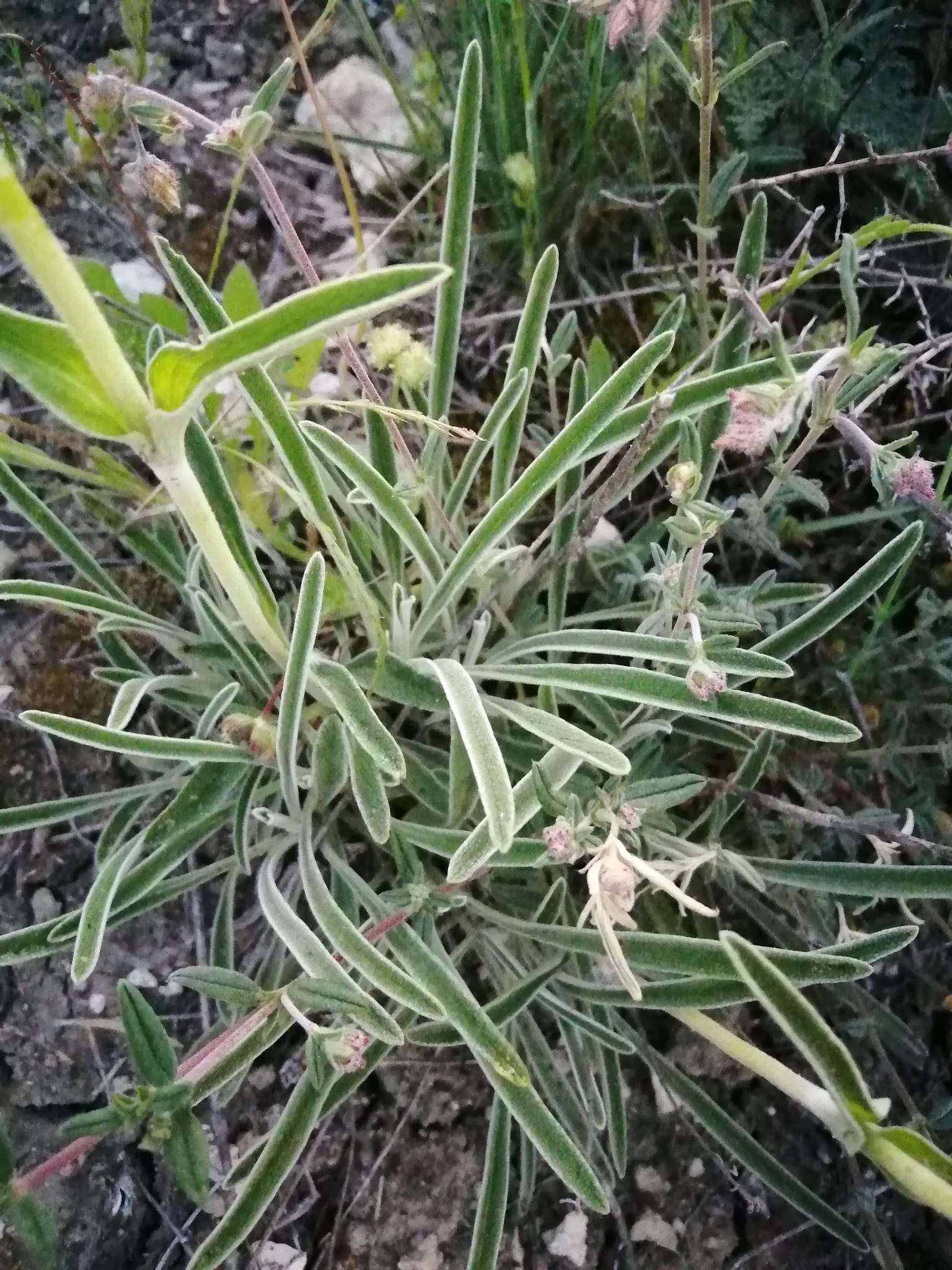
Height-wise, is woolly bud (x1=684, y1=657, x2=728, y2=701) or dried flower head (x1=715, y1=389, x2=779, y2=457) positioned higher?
dried flower head (x1=715, y1=389, x2=779, y2=457)

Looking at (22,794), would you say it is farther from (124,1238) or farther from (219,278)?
(219,278)

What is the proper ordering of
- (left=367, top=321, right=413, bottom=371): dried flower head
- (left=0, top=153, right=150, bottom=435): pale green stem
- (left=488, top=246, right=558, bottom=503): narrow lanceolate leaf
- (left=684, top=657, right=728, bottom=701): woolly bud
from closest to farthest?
(left=0, top=153, right=150, bottom=435): pale green stem < (left=684, top=657, right=728, bottom=701): woolly bud < (left=367, top=321, right=413, bottom=371): dried flower head < (left=488, top=246, right=558, bottom=503): narrow lanceolate leaf

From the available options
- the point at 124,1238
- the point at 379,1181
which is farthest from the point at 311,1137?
the point at 124,1238

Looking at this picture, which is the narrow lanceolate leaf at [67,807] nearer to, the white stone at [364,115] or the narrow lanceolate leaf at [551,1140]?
the narrow lanceolate leaf at [551,1140]

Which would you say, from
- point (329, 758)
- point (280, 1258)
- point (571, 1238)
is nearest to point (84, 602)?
point (329, 758)

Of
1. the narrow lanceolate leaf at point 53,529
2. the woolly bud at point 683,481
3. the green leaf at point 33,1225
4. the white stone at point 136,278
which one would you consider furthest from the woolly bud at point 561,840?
the white stone at point 136,278

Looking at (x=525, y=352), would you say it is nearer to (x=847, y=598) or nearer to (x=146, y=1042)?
(x=847, y=598)

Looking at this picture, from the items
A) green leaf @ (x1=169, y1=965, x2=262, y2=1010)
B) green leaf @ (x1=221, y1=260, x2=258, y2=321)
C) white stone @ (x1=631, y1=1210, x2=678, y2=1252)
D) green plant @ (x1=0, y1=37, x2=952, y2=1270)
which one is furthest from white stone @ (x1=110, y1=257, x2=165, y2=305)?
white stone @ (x1=631, y1=1210, x2=678, y2=1252)

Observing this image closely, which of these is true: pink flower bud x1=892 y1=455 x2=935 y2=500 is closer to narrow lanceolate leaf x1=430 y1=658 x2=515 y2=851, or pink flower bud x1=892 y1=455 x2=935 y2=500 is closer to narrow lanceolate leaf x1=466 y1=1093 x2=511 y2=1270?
narrow lanceolate leaf x1=430 y1=658 x2=515 y2=851

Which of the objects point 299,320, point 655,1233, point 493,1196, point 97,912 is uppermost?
point 299,320
